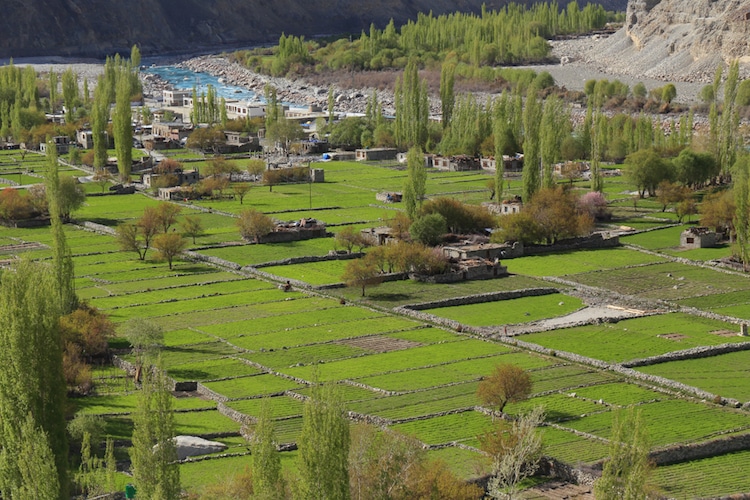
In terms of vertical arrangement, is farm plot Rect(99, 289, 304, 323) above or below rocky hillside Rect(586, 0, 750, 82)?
below

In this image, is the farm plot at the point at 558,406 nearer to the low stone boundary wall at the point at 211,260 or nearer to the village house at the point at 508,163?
the low stone boundary wall at the point at 211,260

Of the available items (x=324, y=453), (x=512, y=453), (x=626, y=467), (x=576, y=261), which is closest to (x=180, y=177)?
(x=576, y=261)

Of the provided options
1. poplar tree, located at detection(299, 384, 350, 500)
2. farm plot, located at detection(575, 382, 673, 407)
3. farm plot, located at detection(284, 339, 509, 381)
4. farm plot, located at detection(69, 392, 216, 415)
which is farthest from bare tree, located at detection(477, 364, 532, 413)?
poplar tree, located at detection(299, 384, 350, 500)

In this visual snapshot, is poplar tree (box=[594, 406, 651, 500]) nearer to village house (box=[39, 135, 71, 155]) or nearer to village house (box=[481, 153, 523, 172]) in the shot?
village house (box=[481, 153, 523, 172])

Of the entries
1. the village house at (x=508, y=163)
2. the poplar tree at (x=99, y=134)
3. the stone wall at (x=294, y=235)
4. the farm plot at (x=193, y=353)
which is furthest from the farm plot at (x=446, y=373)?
the poplar tree at (x=99, y=134)

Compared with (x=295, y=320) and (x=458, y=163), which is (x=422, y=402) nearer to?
(x=295, y=320)

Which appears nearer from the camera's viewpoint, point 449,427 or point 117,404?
point 449,427

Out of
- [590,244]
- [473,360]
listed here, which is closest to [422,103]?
[590,244]
